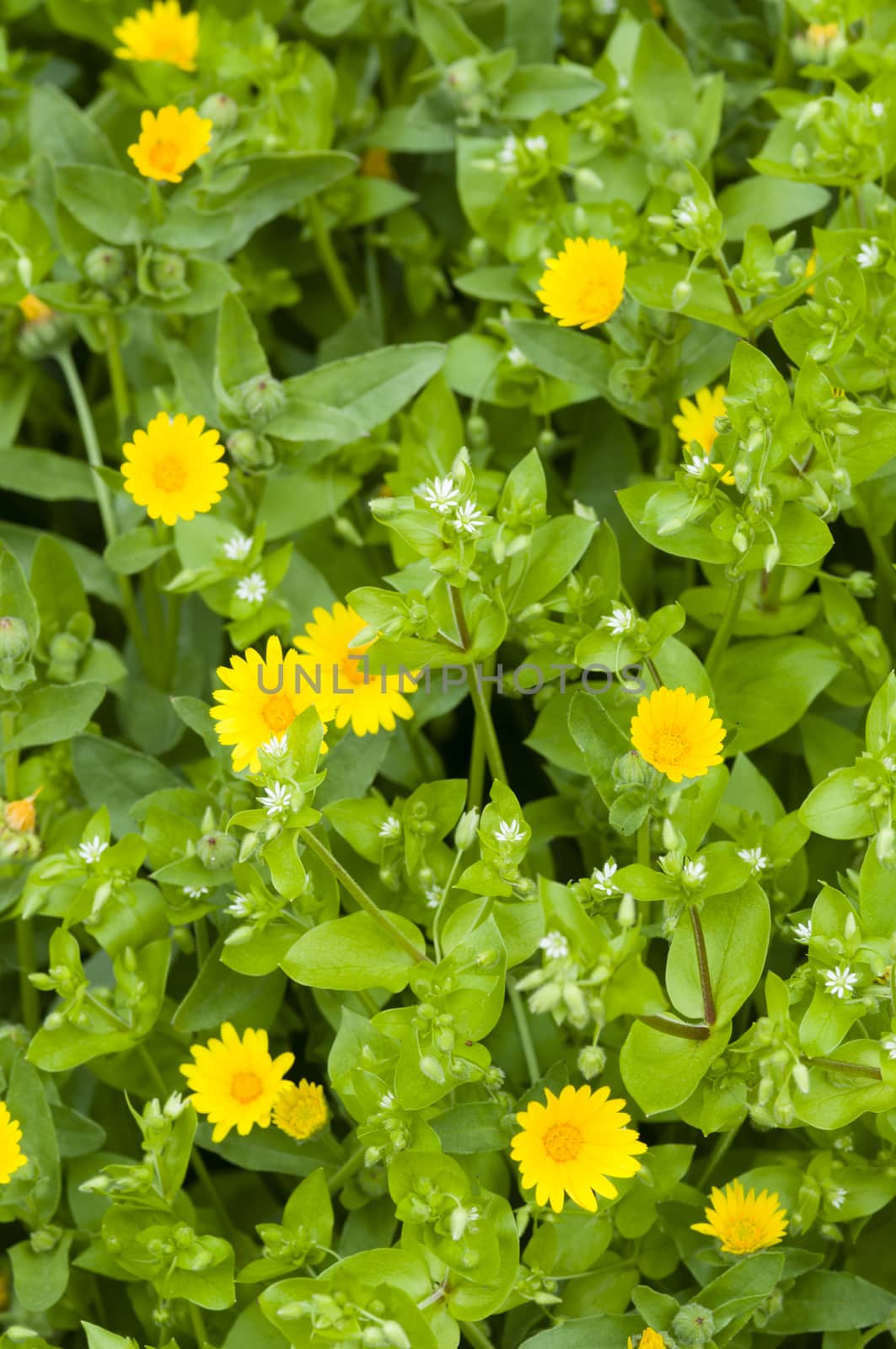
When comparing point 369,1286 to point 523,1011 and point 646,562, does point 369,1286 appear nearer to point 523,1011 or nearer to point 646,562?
point 523,1011

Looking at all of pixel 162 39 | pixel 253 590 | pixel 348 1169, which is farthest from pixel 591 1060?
pixel 162 39

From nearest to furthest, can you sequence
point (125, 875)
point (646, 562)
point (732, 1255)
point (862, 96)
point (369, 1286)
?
1. point (369, 1286)
2. point (732, 1255)
3. point (125, 875)
4. point (862, 96)
5. point (646, 562)

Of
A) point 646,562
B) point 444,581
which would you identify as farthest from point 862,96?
point 444,581

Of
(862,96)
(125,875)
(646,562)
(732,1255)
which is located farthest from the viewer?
(646,562)

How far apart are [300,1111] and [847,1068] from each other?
437mm

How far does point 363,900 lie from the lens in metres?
1.00

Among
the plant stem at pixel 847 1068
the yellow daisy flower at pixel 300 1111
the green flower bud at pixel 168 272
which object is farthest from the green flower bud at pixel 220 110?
the plant stem at pixel 847 1068

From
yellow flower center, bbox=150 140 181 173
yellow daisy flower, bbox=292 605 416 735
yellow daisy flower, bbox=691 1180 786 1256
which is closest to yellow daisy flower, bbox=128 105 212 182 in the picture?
yellow flower center, bbox=150 140 181 173

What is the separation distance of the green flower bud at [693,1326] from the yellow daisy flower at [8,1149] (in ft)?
1.67

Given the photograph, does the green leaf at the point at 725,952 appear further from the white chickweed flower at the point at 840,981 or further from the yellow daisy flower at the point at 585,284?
the yellow daisy flower at the point at 585,284

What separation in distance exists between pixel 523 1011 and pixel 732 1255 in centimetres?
25

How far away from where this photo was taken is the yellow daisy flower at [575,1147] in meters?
0.94

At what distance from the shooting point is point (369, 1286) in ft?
3.08

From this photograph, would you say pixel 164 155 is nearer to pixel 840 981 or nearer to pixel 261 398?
pixel 261 398
